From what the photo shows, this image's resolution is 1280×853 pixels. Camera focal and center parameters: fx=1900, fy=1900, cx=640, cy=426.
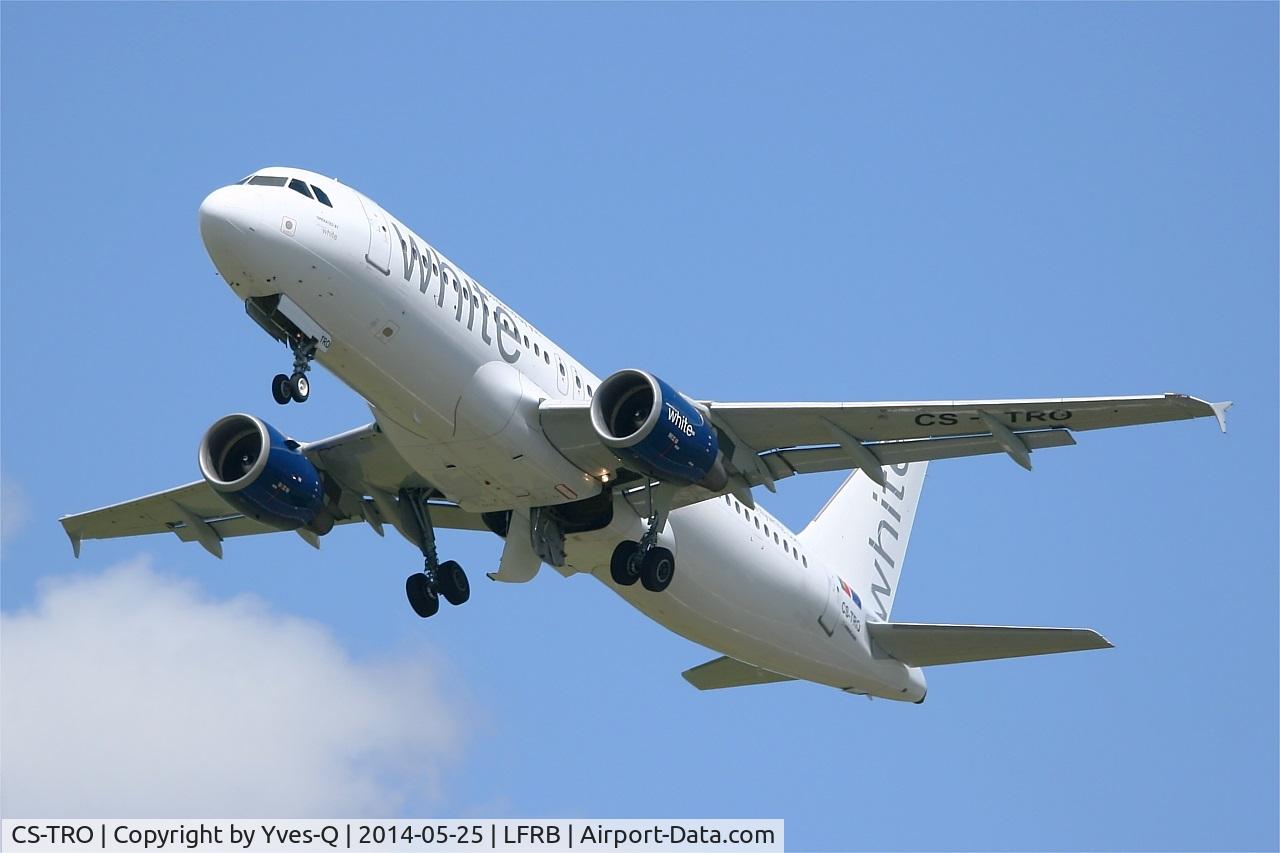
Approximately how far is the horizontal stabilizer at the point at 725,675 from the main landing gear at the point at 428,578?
6.73m

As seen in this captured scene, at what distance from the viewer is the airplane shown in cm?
2700

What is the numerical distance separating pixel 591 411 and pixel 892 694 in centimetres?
1147

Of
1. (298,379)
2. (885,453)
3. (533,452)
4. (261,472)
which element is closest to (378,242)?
(298,379)

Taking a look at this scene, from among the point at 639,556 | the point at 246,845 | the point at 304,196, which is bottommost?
the point at 246,845

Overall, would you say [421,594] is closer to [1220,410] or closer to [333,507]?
[333,507]

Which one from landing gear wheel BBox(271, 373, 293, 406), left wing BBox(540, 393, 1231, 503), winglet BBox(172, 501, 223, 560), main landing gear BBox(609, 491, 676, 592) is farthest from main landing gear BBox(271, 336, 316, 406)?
winglet BBox(172, 501, 223, 560)

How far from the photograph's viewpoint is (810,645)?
3506 centimetres

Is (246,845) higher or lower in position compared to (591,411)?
lower

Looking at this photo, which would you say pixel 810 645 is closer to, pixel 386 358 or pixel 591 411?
pixel 591 411

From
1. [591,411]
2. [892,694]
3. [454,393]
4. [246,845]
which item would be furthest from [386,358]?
[892,694]

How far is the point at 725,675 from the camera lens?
3772 cm

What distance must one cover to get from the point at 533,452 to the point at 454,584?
4.57 m

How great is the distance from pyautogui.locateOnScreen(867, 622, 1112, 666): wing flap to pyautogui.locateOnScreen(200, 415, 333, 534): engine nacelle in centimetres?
1155

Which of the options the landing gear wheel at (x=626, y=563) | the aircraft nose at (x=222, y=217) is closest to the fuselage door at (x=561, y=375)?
the landing gear wheel at (x=626, y=563)
